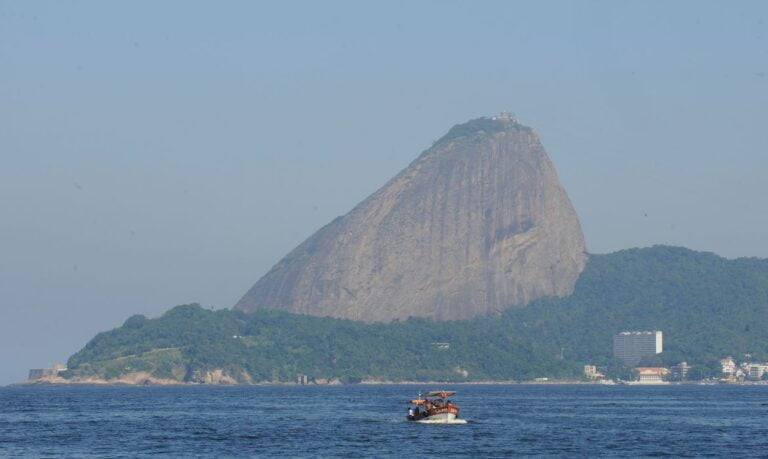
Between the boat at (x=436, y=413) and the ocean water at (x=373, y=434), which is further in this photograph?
the boat at (x=436, y=413)

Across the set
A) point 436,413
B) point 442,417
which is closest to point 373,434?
point 436,413

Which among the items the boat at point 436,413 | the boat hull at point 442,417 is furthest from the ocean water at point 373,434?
the boat hull at point 442,417

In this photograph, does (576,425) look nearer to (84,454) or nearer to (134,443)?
(134,443)

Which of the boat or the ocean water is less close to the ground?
the boat

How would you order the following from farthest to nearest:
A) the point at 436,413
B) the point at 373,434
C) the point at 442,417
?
the point at 436,413 → the point at 442,417 → the point at 373,434

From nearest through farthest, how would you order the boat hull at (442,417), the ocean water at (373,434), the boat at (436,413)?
the ocean water at (373,434), the boat at (436,413), the boat hull at (442,417)

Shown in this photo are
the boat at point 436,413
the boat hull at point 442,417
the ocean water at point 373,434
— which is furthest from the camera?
the boat hull at point 442,417

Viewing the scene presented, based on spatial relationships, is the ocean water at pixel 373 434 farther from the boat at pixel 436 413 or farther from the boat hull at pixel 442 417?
the boat hull at pixel 442 417

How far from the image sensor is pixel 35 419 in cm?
17338

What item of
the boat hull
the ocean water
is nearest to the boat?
the boat hull

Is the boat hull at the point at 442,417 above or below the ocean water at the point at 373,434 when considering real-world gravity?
above

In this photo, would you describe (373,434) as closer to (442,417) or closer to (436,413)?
(436,413)

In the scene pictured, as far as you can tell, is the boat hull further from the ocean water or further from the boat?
the ocean water

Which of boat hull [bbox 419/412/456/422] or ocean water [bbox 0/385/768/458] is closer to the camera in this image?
ocean water [bbox 0/385/768/458]
